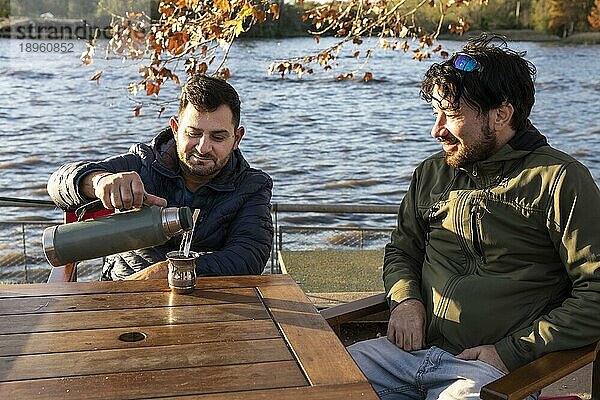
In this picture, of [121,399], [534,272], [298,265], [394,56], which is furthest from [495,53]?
[394,56]

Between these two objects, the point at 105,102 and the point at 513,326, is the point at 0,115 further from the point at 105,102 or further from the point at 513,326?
the point at 513,326

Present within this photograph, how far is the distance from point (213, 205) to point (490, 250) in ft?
2.93

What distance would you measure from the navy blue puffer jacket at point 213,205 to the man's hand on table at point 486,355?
2.39 feet

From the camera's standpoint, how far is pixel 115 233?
193 cm

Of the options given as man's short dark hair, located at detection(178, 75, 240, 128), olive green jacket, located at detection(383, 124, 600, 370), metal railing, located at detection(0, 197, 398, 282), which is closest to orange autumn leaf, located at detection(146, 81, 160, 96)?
metal railing, located at detection(0, 197, 398, 282)

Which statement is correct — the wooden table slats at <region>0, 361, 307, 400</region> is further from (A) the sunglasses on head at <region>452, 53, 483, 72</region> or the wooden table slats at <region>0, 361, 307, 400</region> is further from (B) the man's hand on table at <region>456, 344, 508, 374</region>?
(A) the sunglasses on head at <region>452, 53, 483, 72</region>

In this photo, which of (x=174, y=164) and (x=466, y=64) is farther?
(x=174, y=164)

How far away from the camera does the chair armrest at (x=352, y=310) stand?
89.0 inches

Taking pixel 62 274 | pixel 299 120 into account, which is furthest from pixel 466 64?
pixel 299 120

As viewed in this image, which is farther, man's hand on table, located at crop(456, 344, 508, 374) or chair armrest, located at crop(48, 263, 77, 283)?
chair armrest, located at crop(48, 263, 77, 283)

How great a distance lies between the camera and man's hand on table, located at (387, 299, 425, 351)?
2297mm

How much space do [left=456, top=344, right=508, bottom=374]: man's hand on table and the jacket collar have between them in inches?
A: 36.4

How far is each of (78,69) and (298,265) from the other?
17.6m

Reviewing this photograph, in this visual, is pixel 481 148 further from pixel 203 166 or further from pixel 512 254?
pixel 203 166
